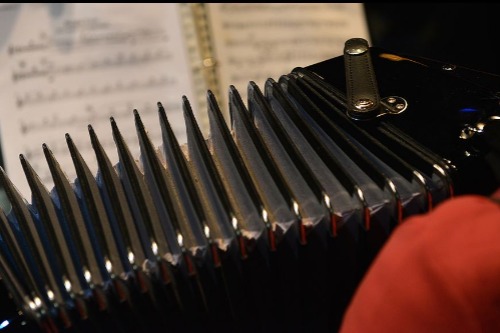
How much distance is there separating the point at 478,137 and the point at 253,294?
0.95ft

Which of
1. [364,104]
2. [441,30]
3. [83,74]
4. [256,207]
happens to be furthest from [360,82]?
[441,30]

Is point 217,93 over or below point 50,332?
over

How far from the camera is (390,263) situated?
55 cm

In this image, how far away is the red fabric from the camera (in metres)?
0.51

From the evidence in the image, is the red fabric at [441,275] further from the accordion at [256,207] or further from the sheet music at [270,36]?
the sheet music at [270,36]

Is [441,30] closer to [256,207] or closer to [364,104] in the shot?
[364,104]

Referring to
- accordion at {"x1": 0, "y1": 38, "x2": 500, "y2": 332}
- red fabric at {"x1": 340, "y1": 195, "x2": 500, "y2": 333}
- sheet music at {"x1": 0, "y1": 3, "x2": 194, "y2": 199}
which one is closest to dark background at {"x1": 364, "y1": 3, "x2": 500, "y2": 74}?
sheet music at {"x1": 0, "y1": 3, "x2": 194, "y2": 199}

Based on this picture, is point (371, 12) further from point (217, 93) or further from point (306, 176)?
point (306, 176)

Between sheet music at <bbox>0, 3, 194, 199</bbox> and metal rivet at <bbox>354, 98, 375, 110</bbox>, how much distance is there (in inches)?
34.7

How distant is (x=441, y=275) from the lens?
524 mm

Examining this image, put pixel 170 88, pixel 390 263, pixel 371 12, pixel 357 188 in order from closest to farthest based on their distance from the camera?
pixel 390 263, pixel 357 188, pixel 170 88, pixel 371 12

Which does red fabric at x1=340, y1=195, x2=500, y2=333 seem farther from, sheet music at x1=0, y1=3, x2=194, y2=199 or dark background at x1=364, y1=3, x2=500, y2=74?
dark background at x1=364, y1=3, x2=500, y2=74

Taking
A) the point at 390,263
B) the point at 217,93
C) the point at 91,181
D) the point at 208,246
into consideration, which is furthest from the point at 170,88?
the point at 390,263

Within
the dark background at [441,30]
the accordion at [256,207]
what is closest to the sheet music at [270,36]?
the dark background at [441,30]
